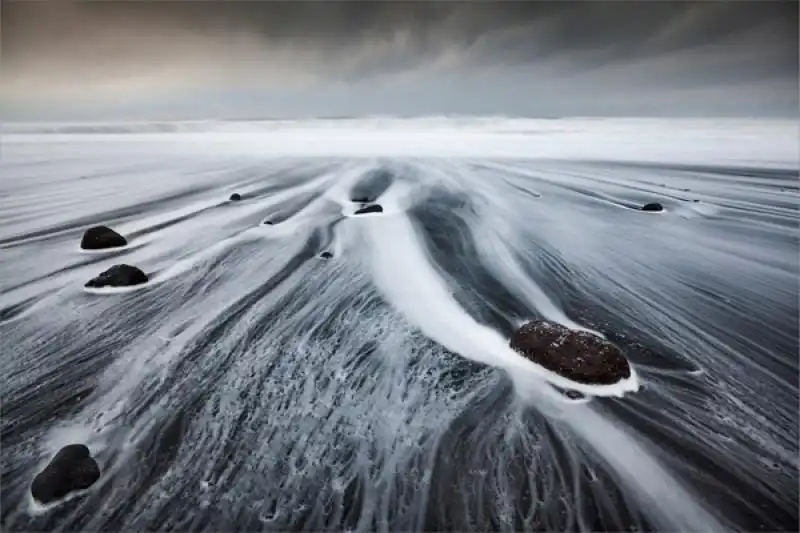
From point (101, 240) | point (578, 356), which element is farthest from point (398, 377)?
point (101, 240)

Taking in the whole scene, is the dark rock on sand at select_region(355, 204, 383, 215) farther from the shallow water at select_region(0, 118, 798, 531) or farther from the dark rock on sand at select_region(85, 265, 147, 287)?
the dark rock on sand at select_region(85, 265, 147, 287)

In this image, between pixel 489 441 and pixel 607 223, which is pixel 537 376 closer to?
pixel 489 441

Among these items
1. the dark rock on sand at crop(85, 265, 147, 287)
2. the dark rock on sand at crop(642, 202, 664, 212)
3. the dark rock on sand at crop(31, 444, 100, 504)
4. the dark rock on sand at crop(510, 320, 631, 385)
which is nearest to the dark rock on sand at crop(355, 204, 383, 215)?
the dark rock on sand at crop(85, 265, 147, 287)

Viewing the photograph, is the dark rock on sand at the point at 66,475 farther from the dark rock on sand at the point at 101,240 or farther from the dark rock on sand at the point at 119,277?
the dark rock on sand at the point at 101,240

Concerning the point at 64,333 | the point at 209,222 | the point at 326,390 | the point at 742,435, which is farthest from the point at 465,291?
the point at 209,222

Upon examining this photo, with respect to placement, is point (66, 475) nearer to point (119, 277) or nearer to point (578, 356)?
point (119, 277)
